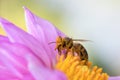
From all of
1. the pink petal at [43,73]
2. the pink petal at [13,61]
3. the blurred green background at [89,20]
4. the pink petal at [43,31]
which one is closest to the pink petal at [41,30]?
the pink petal at [43,31]

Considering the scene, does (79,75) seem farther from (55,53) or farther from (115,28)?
(115,28)

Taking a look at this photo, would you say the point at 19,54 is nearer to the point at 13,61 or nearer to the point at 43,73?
the point at 13,61

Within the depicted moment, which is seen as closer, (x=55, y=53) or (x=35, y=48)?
(x=35, y=48)

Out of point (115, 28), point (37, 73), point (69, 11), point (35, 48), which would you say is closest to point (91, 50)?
point (115, 28)

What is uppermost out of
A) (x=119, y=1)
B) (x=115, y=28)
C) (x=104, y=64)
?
(x=119, y=1)

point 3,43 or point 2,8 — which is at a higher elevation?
point 2,8

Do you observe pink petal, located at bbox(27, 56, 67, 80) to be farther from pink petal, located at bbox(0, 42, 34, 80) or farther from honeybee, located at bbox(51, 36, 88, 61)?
honeybee, located at bbox(51, 36, 88, 61)
